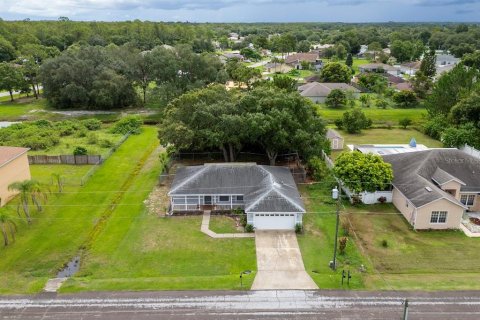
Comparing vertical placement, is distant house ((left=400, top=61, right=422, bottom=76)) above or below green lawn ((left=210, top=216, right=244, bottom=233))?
above

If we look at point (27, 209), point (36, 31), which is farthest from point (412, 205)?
point (36, 31)

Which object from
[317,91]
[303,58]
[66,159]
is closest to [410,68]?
[303,58]

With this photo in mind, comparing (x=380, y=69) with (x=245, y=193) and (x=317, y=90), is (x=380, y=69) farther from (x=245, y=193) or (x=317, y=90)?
(x=245, y=193)

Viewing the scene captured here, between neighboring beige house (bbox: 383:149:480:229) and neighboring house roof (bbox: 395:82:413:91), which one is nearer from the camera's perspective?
neighboring beige house (bbox: 383:149:480:229)

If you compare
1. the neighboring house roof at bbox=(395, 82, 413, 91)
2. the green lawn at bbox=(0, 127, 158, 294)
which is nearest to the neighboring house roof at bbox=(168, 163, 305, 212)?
the green lawn at bbox=(0, 127, 158, 294)

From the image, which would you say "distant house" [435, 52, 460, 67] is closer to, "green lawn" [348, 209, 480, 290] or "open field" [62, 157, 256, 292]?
"green lawn" [348, 209, 480, 290]

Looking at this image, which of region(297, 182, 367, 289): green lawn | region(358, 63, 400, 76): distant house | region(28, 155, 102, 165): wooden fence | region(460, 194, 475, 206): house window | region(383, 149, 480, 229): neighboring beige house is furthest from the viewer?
region(358, 63, 400, 76): distant house

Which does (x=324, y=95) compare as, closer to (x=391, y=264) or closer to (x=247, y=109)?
(x=247, y=109)
